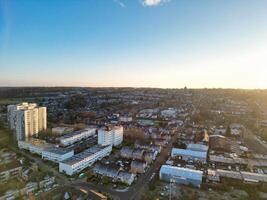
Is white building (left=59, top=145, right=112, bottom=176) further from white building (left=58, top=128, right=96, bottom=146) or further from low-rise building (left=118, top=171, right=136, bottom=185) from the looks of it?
white building (left=58, top=128, right=96, bottom=146)

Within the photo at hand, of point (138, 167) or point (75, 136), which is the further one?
point (75, 136)

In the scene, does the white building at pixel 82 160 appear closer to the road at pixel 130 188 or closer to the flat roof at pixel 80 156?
the flat roof at pixel 80 156

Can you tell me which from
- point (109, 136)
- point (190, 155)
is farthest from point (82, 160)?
point (190, 155)

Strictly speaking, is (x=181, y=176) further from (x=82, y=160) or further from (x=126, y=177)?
(x=82, y=160)

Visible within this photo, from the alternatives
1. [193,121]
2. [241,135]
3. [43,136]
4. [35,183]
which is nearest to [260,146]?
[241,135]

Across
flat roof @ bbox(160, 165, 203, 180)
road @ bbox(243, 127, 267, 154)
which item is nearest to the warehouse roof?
flat roof @ bbox(160, 165, 203, 180)

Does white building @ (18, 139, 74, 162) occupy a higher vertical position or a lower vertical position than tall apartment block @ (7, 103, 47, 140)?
lower
